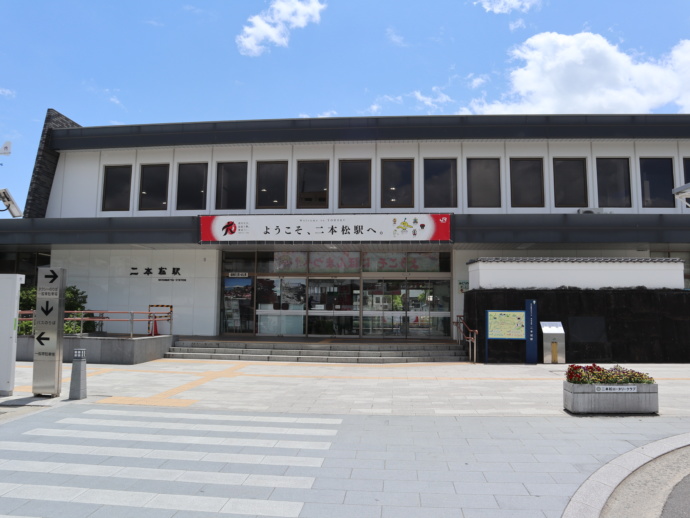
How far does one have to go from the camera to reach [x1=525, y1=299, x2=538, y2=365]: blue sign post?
15.9m

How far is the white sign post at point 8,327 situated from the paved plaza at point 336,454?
0.50 meters

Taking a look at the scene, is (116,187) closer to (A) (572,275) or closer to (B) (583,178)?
(A) (572,275)

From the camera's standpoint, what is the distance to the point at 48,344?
35.0 feet

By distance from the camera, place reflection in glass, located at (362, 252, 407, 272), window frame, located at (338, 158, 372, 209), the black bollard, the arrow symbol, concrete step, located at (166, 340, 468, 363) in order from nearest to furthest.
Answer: the black bollard
the arrow symbol
concrete step, located at (166, 340, 468, 363)
window frame, located at (338, 158, 372, 209)
reflection in glass, located at (362, 252, 407, 272)

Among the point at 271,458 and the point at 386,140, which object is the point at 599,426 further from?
the point at 386,140

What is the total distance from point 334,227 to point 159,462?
12042 mm

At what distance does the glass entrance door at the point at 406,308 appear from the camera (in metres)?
20.2

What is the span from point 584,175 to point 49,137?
2207 cm

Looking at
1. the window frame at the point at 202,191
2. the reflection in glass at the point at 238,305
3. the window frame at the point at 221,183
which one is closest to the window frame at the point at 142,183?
the window frame at the point at 202,191

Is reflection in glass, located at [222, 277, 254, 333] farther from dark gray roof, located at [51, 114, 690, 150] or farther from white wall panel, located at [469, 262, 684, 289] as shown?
white wall panel, located at [469, 262, 684, 289]

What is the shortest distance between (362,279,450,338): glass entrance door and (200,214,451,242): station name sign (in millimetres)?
3298

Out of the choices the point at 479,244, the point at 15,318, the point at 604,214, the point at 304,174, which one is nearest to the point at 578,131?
the point at 604,214

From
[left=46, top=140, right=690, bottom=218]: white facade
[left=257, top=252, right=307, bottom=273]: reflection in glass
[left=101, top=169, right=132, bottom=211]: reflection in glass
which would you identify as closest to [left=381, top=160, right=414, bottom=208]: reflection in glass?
[left=46, top=140, right=690, bottom=218]: white facade

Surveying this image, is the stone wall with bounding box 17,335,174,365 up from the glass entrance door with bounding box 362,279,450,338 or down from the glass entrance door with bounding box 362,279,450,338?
down
